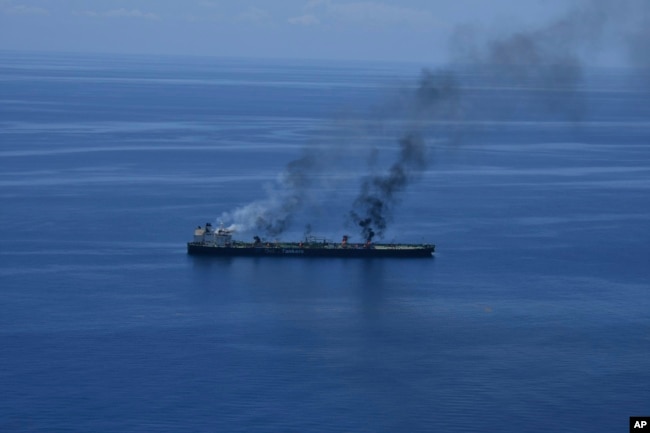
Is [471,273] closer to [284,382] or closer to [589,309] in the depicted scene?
[589,309]

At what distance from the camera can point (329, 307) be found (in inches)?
2844

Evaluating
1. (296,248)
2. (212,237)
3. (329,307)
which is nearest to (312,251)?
(296,248)

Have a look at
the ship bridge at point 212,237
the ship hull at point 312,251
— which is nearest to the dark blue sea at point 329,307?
the ship hull at point 312,251

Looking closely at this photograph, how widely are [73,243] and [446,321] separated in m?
31.4

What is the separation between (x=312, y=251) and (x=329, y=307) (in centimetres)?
1384

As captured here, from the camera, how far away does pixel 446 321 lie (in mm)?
68438

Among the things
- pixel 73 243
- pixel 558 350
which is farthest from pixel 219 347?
pixel 73 243

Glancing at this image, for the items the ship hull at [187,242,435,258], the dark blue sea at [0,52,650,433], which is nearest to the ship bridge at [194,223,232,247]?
the ship hull at [187,242,435,258]

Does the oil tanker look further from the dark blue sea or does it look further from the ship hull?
the dark blue sea

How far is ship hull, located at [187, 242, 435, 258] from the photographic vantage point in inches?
3364

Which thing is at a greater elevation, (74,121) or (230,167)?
(74,121)

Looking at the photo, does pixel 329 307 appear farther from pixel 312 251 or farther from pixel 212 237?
pixel 212 237

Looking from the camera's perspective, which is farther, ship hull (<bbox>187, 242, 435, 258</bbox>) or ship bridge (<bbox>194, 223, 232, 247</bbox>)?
ship bridge (<bbox>194, 223, 232, 247</bbox>)

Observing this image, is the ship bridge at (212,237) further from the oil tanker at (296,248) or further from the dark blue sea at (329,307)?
the dark blue sea at (329,307)
